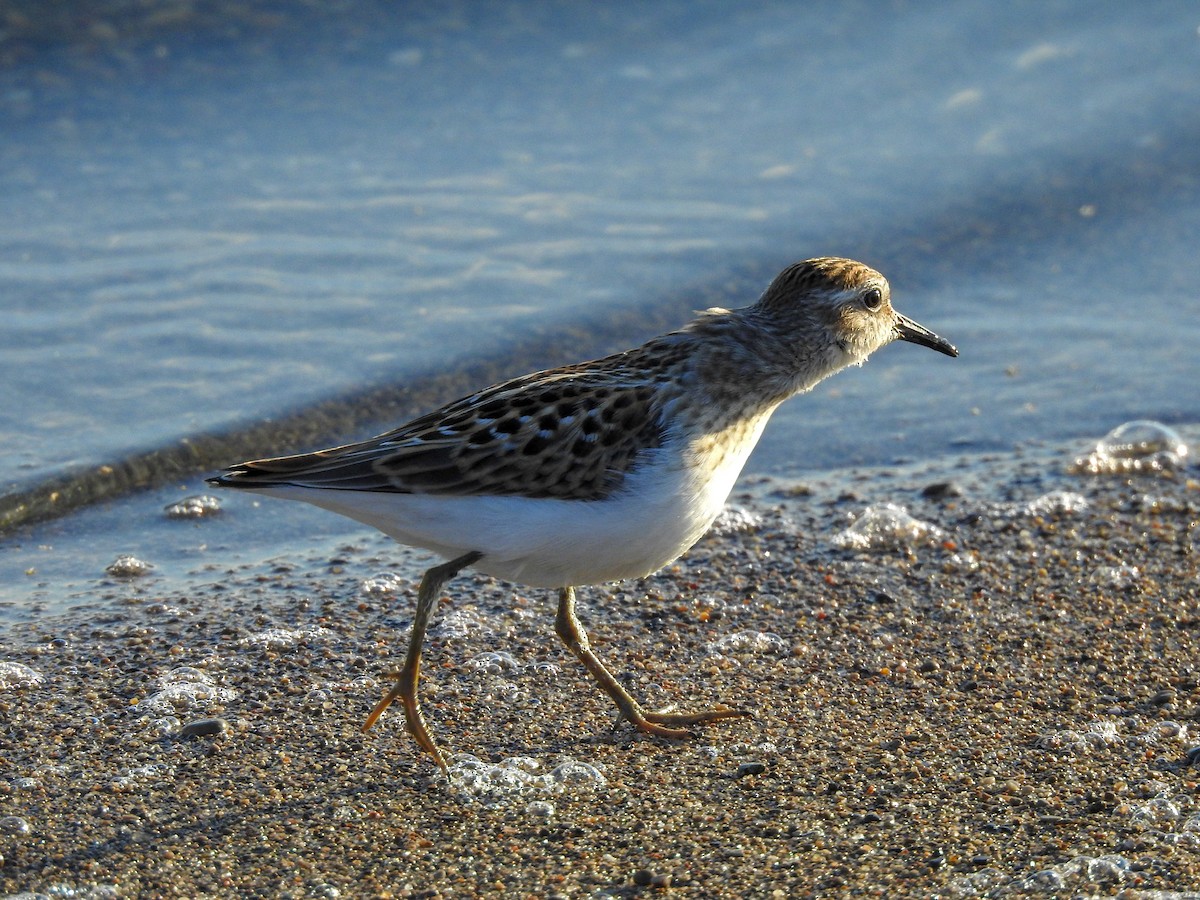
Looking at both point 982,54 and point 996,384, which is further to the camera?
point 982,54

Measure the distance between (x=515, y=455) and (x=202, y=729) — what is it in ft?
4.03

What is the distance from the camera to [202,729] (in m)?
4.36

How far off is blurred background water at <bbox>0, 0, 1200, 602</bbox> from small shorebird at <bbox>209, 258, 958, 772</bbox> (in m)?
1.73

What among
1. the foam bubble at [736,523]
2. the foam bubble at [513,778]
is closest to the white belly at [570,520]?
the foam bubble at [513,778]

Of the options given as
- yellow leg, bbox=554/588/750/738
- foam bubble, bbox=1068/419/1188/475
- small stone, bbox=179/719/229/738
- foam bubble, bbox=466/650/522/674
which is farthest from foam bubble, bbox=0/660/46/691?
foam bubble, bbox=1068/419/1188/475

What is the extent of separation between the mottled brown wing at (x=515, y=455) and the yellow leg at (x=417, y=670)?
0.25m

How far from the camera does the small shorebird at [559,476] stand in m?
4.25

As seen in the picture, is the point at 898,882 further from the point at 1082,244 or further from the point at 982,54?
the point at 982,54

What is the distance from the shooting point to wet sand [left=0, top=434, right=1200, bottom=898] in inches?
147

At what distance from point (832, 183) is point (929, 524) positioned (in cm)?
359

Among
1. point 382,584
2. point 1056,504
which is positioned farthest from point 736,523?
point 382,584

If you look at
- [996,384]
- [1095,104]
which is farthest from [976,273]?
[1095,104]

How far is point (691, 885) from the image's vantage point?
3.63 m

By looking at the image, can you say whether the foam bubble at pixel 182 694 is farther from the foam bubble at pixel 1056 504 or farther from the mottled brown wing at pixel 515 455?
the foam bubble at pixel 1056 504
